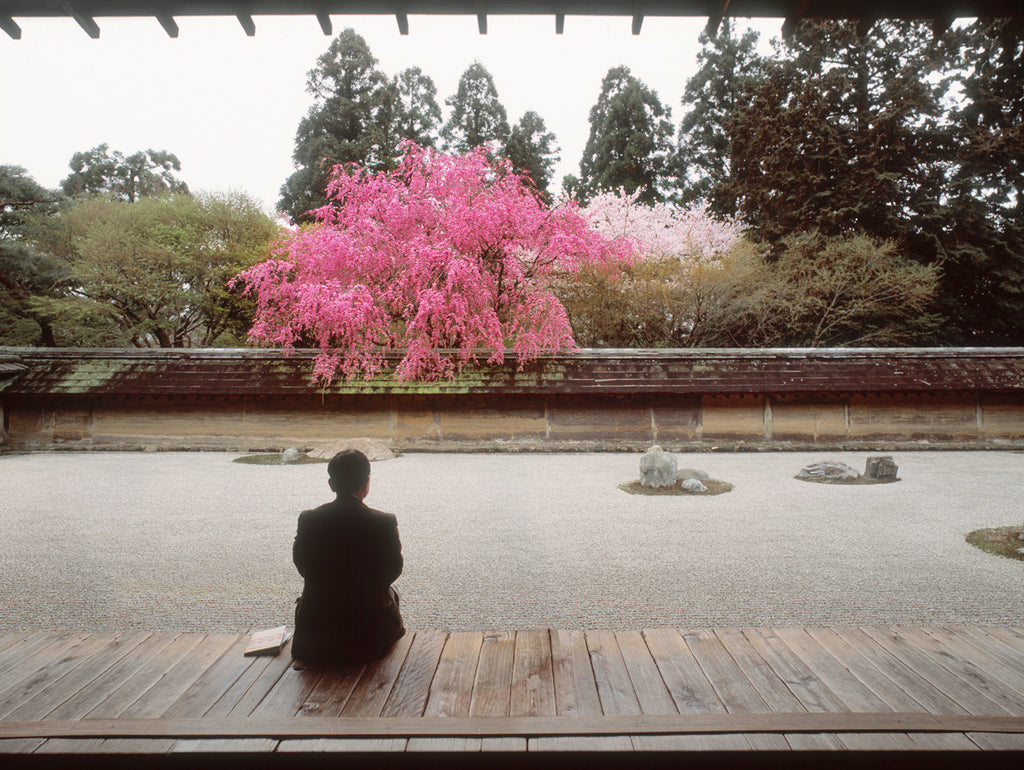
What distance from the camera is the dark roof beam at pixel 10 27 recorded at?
226 cm

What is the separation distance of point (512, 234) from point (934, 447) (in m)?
9.40

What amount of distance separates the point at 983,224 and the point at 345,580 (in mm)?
21904

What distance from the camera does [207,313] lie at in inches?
703

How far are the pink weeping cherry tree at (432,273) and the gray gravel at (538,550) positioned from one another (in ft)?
11.8

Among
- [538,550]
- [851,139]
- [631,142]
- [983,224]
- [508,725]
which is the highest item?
[631,142]

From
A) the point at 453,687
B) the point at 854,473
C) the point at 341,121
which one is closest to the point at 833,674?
the point at 453,687

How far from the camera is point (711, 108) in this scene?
87.6 ft

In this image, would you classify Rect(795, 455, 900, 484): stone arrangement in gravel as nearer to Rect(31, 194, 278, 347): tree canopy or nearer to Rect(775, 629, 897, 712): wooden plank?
Rect(775, 629, 897, 712): wooden plank

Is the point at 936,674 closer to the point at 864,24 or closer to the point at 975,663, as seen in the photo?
the point at 975,663

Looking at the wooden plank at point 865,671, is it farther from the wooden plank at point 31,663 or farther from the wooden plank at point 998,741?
the wooden plank at point 31,663

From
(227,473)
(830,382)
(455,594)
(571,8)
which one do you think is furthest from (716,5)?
(830,382)

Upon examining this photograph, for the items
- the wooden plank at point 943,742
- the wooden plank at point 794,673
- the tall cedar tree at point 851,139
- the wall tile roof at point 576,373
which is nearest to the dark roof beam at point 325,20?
the wooden plank at point 794,673

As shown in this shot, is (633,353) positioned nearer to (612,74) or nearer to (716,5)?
(716,5)

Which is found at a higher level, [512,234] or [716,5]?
[512,234]
